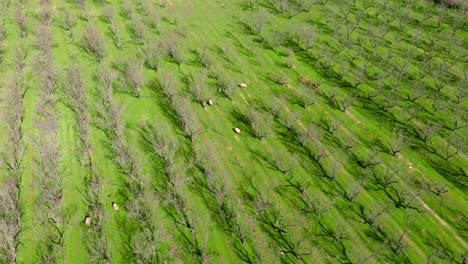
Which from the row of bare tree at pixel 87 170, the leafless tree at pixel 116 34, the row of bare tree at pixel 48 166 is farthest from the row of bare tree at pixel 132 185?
the leafless tree at pixel 116 34

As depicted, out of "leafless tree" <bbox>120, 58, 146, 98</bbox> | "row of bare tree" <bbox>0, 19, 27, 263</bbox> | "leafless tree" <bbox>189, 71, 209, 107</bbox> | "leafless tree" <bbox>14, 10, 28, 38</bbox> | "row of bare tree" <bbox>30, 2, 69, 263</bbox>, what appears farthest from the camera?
"leafless tree" <bbox>14, 10, 28, 38</bbox>

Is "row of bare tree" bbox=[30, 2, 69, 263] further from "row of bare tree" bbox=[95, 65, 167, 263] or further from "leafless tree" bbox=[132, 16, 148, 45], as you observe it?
"leafless tree" bbox=[132, 16, 148, 45]

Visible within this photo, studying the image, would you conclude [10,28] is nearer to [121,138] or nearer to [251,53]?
[121,138]

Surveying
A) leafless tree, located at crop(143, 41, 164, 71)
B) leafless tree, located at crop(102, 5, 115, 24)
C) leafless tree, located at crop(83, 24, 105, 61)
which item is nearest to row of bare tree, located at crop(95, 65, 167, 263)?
leafless tree, located at crop(143, 41, 164, 71)

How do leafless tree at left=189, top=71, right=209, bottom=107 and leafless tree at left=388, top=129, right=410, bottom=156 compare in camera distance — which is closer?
leafless tree at left=388, top=129, right=410, bottom=156

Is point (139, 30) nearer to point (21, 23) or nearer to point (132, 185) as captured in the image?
point (21, 23)

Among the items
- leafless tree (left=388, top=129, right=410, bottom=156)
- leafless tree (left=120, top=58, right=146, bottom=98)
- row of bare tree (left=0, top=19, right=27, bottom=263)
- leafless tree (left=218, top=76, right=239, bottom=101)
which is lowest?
row of bare tree (left=0, top=19, right=27, bottom=263)

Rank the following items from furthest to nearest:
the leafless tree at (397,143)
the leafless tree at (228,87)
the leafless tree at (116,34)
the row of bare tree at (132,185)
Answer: the leafless tree at (116,34), the leafless tree at (228,87), the leafless tree at (397,143), the row of bare tree at (132,185)

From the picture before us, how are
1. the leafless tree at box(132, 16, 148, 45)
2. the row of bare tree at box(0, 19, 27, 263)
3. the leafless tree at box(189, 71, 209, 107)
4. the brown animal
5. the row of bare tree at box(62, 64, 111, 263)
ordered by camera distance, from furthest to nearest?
the leafless tree at box(132, 16, 148, 45), the brown animal, the leafless tree at box(189, 71, 209, 107), the row of bare tree at box(62, 64, 111, 263), the row of bare tree at box(0, 19, 27, 263)

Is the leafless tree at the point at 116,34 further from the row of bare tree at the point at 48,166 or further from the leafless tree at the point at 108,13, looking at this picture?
the row of bare tree at the point at 48,166
